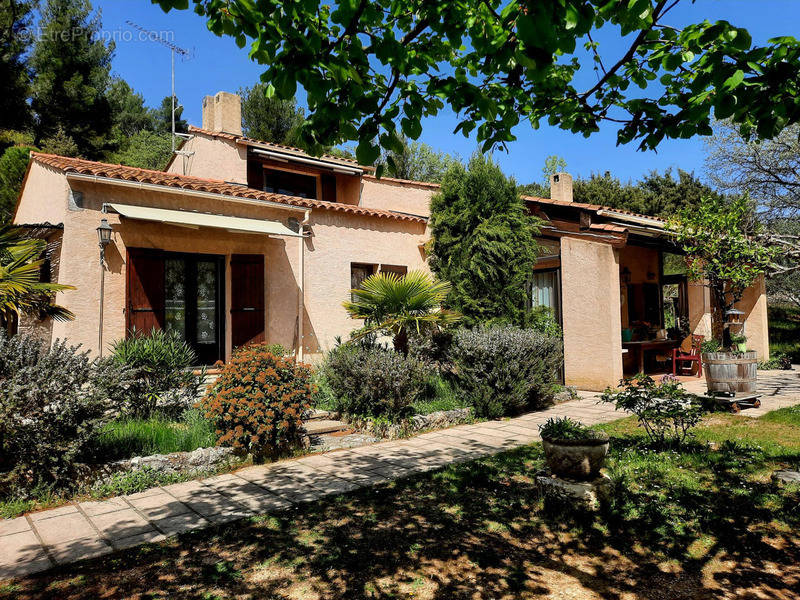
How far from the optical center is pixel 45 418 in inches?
243

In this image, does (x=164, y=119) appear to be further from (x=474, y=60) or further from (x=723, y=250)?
(x=474, y=60)

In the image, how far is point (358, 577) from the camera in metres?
4.26

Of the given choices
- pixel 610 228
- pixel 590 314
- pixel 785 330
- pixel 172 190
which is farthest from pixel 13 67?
pixel 785 330

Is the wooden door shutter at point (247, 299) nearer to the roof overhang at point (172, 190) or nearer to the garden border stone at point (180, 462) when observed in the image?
the roof overhang at point (172, 190)

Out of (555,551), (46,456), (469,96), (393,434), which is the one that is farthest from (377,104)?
(393,434)

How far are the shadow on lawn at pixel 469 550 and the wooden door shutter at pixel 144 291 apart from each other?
22.7 ft

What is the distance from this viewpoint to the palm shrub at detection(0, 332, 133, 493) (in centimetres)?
610

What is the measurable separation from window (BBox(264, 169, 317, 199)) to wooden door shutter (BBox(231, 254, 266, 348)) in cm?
617

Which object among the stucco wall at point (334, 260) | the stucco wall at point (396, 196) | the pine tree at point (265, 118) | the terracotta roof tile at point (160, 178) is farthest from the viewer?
the pine tree at point (265, 118)

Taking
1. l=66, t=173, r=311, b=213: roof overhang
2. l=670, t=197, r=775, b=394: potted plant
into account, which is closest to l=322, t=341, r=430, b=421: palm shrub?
l=66, t=173, r=311, b=213: roof overhang

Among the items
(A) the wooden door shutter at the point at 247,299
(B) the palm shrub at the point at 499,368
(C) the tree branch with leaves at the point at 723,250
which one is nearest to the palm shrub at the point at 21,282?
(A) the wooden door shutter at the point at 247,299

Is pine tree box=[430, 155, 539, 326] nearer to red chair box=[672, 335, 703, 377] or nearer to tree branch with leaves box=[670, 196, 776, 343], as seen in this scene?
tree branch with leaves box=[670, 196, 776, 343]

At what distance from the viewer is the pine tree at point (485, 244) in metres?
13.3

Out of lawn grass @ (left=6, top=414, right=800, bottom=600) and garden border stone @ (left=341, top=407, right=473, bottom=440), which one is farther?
garden border stone @ (left=341, top=407, right=473, bottom=440)
